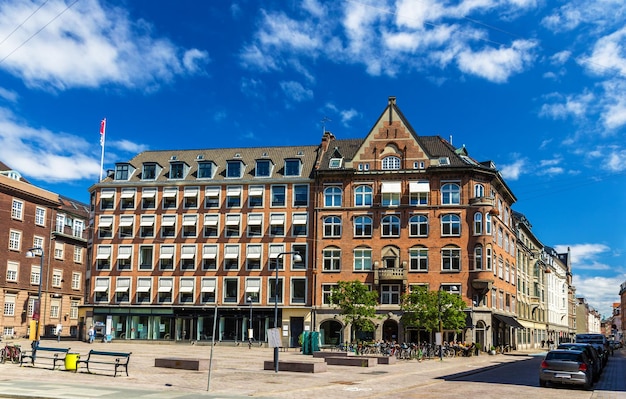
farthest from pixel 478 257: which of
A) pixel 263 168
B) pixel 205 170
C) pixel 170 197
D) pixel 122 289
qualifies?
pixel 122 289

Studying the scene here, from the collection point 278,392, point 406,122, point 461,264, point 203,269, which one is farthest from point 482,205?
point 278,392

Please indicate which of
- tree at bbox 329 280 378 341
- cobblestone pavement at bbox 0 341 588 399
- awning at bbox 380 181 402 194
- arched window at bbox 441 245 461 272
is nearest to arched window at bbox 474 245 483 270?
arched window at bbox 441 245 461 272

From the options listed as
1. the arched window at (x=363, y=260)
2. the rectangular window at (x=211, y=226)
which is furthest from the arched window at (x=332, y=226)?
the rectangular window at (x=211, y=226)

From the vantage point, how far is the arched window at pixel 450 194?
6562 centimetres

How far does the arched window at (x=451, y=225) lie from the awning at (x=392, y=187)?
214 inches

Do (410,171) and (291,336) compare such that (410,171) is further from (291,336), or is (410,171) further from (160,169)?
(160,169)

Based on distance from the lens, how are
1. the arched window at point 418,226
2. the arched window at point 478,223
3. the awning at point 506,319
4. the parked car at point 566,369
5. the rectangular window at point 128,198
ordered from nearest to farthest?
the parked car at point 566,369 → the arched window at point 478,223 → the arched window at point 418,226 → the awning at point 506,319 → the rectangular window at point 128,198

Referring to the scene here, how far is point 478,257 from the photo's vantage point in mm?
64250

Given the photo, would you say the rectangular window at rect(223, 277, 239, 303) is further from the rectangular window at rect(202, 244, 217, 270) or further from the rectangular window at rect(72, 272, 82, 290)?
the rectangular window at rect(72, 272, 82, 290)

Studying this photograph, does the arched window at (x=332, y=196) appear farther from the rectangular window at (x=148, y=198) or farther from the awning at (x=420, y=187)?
the rectangular window at (x=148, y=198)

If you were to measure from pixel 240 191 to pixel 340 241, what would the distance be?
12147 millimetres

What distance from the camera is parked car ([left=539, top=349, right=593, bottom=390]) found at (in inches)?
1091

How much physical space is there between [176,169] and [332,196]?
1799cm

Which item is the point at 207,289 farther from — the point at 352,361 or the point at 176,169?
the point at 352,361
